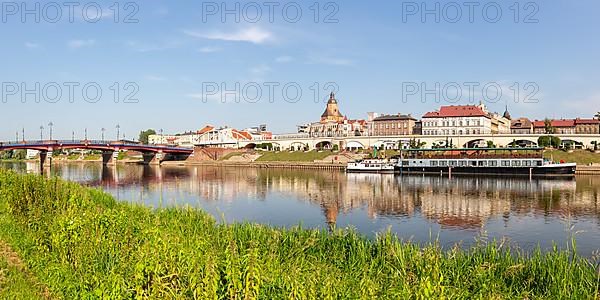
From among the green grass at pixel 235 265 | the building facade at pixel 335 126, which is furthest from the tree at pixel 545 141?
the green grass at pixel 235 265

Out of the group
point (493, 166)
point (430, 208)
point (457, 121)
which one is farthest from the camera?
point (457, 121)

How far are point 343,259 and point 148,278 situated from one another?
7615mm

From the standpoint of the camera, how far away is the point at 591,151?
283ft

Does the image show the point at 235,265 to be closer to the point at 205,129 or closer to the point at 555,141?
the point at 555,141

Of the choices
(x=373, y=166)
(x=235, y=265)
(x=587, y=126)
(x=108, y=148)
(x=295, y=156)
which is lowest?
(x=373, y=166)

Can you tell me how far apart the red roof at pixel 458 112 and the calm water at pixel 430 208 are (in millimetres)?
68745

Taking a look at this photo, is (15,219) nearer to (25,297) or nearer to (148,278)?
(25,297)

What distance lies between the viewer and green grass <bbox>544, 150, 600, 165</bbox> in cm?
8071

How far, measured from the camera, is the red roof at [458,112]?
128000mm

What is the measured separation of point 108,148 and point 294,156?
39964 millimetres

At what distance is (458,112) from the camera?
427 feet

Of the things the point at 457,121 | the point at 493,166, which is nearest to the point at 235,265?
the point at 493,166

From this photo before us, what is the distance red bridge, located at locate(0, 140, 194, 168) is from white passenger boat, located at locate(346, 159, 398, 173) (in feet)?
166

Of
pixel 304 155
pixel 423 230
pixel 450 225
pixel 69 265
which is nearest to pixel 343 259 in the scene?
pixel 69 265
